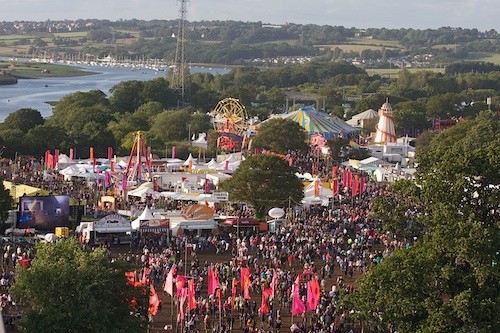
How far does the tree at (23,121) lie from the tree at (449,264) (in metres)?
39.9

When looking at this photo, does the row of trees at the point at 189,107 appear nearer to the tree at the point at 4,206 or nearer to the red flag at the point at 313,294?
the tree at the point at 4,206

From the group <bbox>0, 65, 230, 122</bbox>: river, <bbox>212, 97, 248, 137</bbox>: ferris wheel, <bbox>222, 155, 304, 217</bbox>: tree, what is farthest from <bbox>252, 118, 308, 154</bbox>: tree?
<bbox>0, 65, 230, 122</bbox>: river

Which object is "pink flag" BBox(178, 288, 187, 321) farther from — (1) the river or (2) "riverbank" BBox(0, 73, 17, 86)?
(2) "riverbank" BBox(0, 73, 17, 86)

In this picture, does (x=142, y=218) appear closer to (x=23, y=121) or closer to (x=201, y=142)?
(x=201, y=142)

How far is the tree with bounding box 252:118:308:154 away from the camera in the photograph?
162ft

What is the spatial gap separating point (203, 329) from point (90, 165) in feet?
66.4

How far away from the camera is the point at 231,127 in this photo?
184 ft

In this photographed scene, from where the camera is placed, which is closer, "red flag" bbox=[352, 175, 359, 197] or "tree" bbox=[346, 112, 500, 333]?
"tree" bbox=[346, 112, 500, 333]

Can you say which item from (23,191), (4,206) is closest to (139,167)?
(23,191)

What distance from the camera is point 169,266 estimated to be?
2495 cm

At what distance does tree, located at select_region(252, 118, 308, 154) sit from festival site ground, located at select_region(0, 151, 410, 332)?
1456 centimetres

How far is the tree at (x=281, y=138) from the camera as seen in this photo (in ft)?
162

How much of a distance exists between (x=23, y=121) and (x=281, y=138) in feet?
45.7

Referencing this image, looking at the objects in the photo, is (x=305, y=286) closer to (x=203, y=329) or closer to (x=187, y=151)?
(x=203, y=329)
